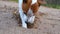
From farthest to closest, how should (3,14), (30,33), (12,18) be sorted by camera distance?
(3,14)
(12,18)
(30,33)

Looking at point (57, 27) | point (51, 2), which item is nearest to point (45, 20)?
point (57, 27)

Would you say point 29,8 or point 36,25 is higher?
point 29,8

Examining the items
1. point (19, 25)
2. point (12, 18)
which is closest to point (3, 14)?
point (12, 18)

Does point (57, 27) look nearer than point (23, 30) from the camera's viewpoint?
No

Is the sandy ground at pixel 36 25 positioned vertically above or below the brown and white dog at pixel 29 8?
below

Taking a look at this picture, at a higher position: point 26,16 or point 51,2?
point 26,16

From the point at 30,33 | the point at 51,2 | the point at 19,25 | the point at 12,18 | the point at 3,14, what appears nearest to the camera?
the point at 30,33

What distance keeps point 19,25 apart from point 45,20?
836 mm

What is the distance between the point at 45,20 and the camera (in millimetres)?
5309

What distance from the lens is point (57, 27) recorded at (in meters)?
4.81

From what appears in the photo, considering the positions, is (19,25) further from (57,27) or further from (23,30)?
(57,27)

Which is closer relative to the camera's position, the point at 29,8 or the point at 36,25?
the point at 29,8

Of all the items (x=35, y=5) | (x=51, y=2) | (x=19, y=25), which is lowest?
(x=51, y=2)

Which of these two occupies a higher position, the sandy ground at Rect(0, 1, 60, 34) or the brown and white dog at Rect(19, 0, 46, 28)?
the brown and white dog at Rect(19, 0, 46, 28)
